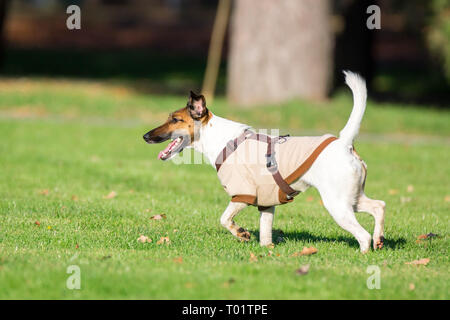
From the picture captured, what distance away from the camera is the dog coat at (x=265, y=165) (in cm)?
645

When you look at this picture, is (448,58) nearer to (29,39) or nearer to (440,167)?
(440,167)

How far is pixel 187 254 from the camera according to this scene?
6.45 metres

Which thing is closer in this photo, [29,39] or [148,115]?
[148,115]

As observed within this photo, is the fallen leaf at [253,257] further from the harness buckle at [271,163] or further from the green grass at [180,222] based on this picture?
the harness buckle at [271,163]

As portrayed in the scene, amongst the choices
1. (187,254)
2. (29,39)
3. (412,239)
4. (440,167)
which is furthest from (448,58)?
(29,39)

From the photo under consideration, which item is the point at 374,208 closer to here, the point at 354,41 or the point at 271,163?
the point at 271,163

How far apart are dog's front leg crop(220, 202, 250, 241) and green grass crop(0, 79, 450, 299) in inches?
4.3

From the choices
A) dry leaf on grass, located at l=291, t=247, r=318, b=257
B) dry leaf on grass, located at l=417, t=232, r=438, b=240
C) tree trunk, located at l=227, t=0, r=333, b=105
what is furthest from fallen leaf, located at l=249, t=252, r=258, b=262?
tree trunk, located at l=227, t=0, r=333, b=105

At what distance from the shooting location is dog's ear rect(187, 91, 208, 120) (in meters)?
6.55

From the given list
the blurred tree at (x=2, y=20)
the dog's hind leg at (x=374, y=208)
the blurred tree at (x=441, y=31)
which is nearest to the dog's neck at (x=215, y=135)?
the dog's hind leg at (x=374, y=208)

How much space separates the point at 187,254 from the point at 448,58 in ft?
45.1

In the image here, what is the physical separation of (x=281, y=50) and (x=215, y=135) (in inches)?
440

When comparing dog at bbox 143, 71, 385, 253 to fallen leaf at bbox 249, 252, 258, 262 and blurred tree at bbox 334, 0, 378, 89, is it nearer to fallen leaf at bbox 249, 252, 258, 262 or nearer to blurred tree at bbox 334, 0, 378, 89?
fallen leaf at bbox 249, 252, 258, 262

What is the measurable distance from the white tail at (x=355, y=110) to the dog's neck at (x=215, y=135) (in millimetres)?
921
